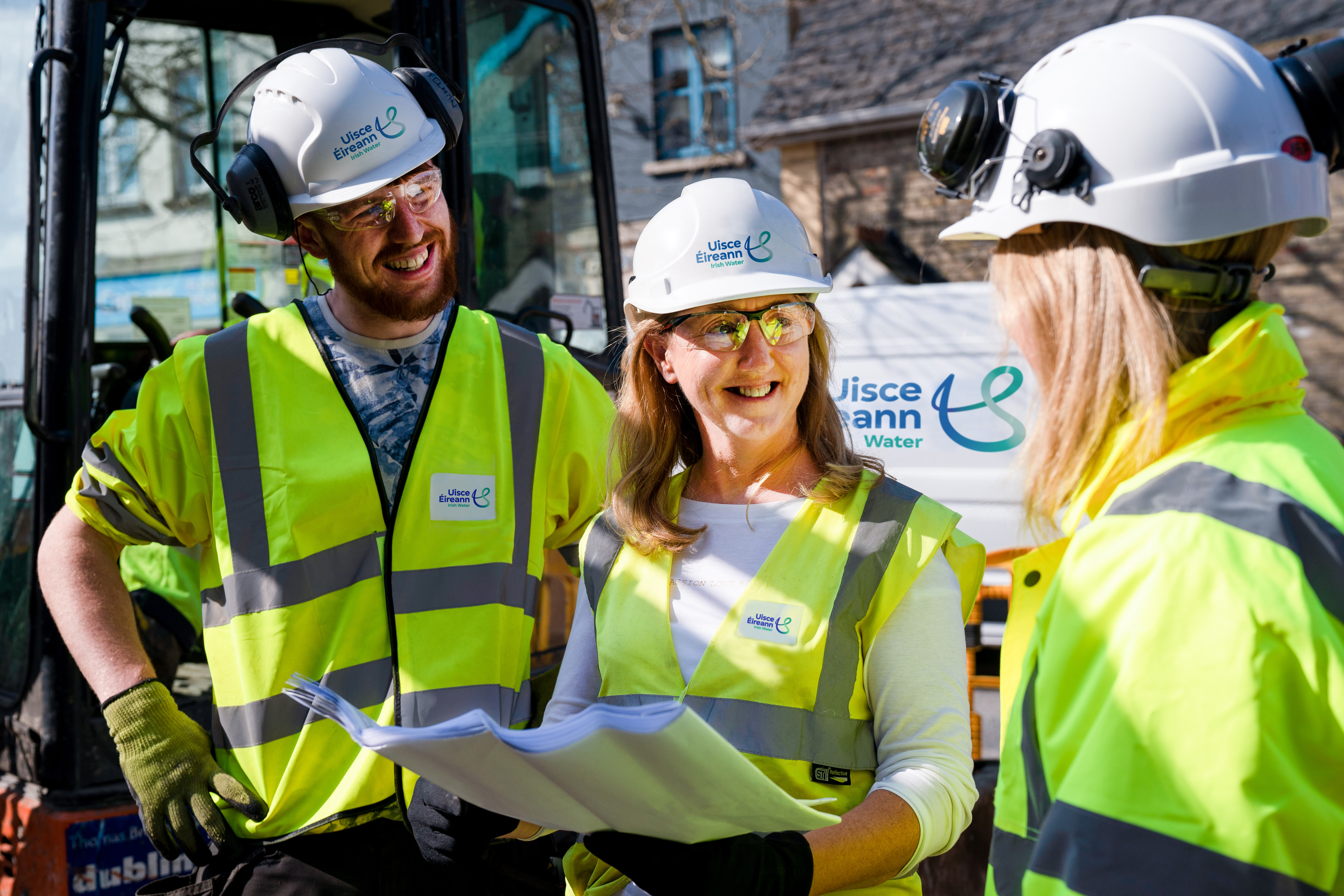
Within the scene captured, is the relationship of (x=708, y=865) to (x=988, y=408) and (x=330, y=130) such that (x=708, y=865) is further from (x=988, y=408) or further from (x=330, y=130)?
(x=988, y=408)

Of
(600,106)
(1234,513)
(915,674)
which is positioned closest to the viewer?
(1234,513)

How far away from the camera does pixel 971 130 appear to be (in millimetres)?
1463

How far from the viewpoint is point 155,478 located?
208cm

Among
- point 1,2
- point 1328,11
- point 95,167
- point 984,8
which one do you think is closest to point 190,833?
point 95,167

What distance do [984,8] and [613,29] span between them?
14.0 ft

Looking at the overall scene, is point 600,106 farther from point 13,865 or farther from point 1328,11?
point 1328,11

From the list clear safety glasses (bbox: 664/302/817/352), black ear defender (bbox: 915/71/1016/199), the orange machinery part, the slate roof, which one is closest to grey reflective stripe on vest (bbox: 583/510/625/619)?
clear safety glasses (bbox: 664/302/817/352)

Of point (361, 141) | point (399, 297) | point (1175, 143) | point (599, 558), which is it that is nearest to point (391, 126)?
point (361, 141)

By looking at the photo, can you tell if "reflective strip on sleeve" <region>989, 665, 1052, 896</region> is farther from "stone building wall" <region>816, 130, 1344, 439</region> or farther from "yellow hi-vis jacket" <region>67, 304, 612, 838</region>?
"stone building wall" <region>816, 130, 1344, 439</region>

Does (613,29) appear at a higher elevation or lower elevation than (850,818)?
higher

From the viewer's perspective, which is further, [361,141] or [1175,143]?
[361,141]

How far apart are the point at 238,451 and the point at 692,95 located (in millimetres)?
13447

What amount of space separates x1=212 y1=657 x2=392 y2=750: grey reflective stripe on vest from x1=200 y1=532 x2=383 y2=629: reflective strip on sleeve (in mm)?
162

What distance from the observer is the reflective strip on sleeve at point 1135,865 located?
0.98 meters
